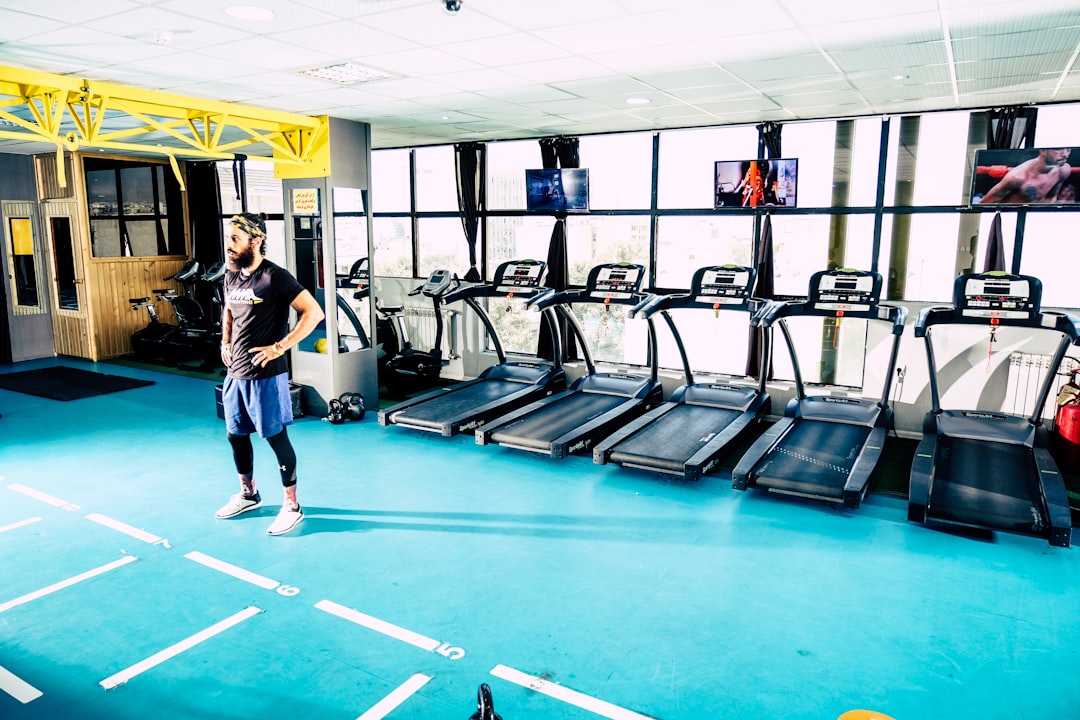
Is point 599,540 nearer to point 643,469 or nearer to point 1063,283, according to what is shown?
point 643,469

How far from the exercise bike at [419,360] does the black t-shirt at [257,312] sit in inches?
141

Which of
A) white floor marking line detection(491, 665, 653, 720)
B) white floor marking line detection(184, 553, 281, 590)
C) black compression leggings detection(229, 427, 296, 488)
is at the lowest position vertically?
white floor marking line detection(491, 665, 653, 720)

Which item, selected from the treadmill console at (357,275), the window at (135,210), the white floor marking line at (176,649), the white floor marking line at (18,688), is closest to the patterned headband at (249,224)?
the white floor marking line at (176,649)

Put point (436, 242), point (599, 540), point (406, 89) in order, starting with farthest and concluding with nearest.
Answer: point (436, 242) → point (406, 89) → point (599, 540)

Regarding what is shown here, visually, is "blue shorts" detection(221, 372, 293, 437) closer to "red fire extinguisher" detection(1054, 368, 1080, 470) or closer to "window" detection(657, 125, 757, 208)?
"window" detection(657, 125, 757, 208)

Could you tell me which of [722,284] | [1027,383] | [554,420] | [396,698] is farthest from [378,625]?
[1027,383]

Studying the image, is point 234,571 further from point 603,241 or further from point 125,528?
point 603,241

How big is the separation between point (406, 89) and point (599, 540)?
11.8 feet

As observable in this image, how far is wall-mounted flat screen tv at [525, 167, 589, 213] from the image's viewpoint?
25.5ft

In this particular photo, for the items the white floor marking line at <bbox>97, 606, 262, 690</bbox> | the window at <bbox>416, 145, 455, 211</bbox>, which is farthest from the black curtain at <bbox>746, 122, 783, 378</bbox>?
the white floor marking line at <bbox>97, 606, 262, 690</bbox>

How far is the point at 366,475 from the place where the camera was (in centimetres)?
554

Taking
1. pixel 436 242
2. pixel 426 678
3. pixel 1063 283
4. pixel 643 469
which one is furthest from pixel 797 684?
pixel 436 242

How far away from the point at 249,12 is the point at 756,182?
4838 millimetres

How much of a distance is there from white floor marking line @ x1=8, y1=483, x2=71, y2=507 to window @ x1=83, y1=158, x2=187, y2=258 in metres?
5.95
